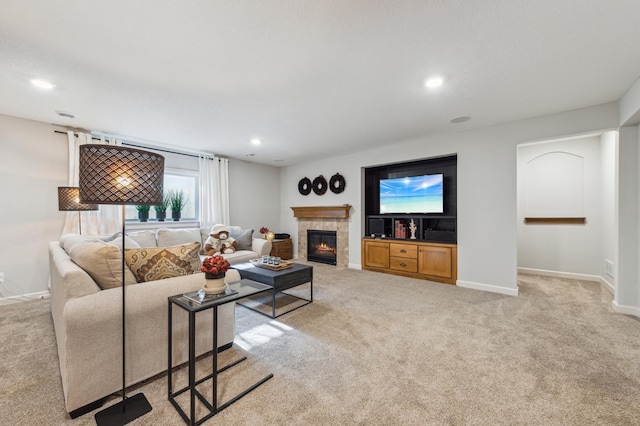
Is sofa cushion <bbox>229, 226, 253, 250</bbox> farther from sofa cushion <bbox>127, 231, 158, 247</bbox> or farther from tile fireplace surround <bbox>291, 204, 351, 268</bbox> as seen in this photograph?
tile fireplace surround <bbox>291, 204, 351, 268</bbox>

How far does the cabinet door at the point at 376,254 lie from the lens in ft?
15.4

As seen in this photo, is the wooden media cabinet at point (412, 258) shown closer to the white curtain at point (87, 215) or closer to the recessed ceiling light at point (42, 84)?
the white curtain at point (87, 215)

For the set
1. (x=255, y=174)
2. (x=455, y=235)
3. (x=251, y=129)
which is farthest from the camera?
(x=255, y=174)

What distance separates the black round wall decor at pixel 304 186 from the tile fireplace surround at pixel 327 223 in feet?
1.50

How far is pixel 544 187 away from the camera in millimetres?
4422

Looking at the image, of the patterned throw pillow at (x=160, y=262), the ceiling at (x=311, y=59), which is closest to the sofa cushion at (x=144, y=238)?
the ceiling at (x=311, y=59)

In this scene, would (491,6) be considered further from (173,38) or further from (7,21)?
(7,21)

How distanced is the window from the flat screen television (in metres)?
3.72

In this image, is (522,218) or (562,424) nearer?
(562,424)

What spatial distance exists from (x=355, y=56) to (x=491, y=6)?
891 mm

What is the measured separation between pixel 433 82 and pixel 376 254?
3.16m

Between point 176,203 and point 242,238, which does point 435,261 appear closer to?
point 242,238

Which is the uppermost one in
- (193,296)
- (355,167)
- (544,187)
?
(355,167)

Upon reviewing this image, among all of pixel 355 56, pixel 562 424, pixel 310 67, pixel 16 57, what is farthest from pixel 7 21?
pixel 562 424
